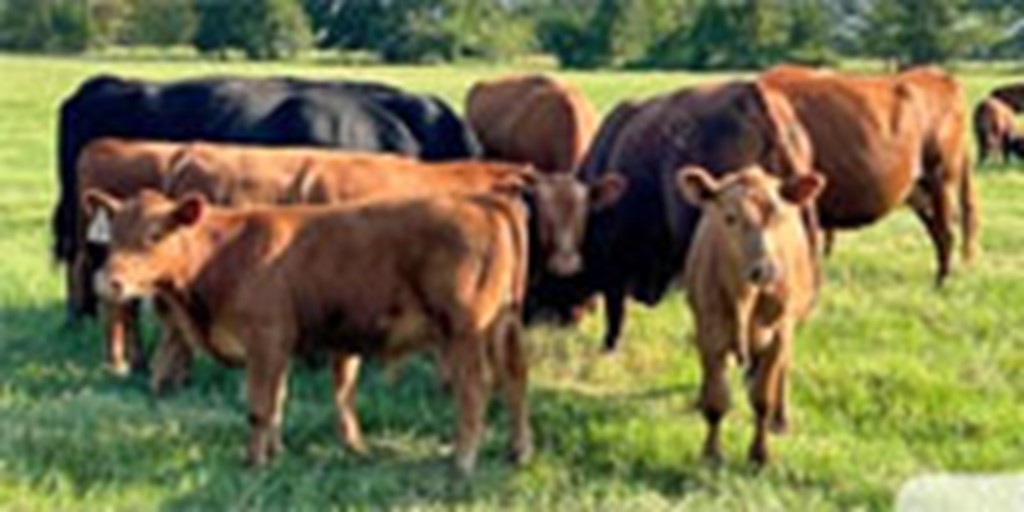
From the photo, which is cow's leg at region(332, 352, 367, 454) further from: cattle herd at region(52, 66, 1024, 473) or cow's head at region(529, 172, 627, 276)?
cow's head at region(529, 172, 627, 276)

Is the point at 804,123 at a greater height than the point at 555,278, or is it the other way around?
the point at 804,123

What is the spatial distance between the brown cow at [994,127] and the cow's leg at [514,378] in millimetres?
16429

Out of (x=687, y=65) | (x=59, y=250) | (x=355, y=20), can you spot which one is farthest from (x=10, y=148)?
(x=355, y=20)

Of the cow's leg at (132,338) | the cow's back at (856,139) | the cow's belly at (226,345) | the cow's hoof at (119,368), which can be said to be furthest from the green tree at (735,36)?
the cow's belly at (226,345)

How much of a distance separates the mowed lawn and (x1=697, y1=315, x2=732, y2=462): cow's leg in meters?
0.12

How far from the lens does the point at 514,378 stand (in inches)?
259

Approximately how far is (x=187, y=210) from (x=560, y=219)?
5.93 ft

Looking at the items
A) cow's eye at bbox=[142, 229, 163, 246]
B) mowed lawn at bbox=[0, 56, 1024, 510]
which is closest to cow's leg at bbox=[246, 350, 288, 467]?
mowed lawn at bbox=[0, 56, 1024, 510]

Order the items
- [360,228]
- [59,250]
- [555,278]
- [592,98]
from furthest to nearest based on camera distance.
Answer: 1. [592,98]
2. [59,250]
3. [555,278]
4. [360,228]

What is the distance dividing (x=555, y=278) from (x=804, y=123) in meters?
1.89

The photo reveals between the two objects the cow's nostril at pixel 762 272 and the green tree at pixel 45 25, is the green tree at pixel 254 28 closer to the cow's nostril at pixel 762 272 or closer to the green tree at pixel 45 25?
the green tree at pixel 45 25

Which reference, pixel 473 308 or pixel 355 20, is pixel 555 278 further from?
pixel 355 20

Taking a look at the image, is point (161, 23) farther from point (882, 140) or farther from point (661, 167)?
point (661, 167)

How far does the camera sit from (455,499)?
595 cm
